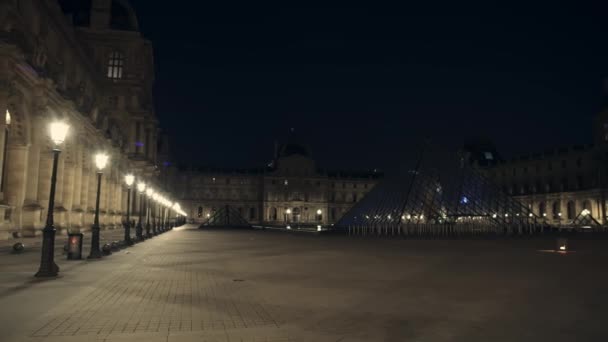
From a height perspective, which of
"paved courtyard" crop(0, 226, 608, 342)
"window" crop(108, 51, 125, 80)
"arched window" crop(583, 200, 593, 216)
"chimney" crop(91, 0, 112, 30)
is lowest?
"paved courtyard" crop(0, 226, 608, 342)

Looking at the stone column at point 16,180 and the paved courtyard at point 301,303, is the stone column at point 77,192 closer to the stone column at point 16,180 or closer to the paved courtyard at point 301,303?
the stone column at point 16,180

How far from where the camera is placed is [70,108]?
90.5ft

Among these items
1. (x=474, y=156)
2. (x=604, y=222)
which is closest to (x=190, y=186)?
(x=474, y=156)

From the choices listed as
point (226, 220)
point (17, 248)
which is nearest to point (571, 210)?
point (226, 220)

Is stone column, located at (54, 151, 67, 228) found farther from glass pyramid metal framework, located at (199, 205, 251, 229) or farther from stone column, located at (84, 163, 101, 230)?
glass pyramid metal framework, located at (199, 205, 251, 229)

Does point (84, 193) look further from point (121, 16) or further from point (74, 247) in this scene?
point (121, 16)

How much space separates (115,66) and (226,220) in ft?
85.5

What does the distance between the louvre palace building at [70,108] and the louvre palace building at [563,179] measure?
189 feet

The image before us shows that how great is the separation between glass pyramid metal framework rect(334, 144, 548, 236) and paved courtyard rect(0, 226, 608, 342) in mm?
29275

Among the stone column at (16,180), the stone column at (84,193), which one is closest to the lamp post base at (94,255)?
the stone column at (16,180)

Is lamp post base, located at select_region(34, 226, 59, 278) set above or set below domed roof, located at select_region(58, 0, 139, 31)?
below

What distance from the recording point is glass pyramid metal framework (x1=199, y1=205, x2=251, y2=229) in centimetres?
6500

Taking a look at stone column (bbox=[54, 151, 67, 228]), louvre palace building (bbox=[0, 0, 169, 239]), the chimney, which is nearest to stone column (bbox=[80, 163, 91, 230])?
louvre palace building (bbox=[0, 0, 169, 239])

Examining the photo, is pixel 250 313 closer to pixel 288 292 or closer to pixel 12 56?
pixel 288 292
